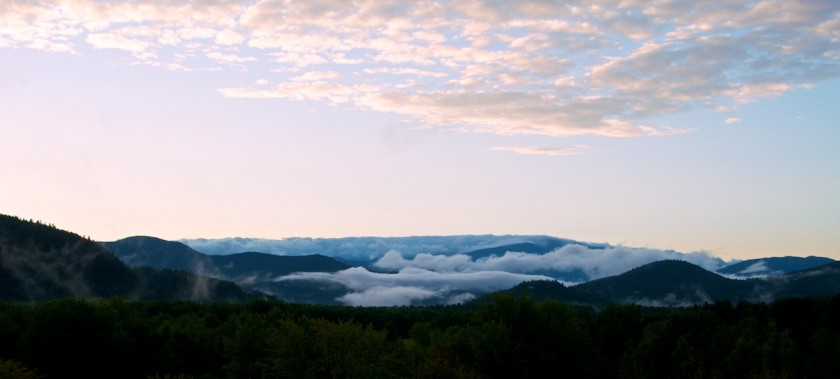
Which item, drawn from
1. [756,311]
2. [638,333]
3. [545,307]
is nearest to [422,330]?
[638,333]

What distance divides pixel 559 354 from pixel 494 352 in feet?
26.0

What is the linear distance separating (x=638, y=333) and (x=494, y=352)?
55.1 m

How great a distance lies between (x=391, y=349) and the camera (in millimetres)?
86938

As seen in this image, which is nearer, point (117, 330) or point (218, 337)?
point (117, 330)

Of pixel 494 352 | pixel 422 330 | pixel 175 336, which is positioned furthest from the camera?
pixel 422 330

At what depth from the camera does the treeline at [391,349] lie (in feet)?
Answer: 230

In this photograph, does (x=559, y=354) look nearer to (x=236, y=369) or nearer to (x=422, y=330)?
(x=236, y=369)

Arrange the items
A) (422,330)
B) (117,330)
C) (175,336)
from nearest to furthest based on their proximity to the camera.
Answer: (117,330), (175,336), (422,330)

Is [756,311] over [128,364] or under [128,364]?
over

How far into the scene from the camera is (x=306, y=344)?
70375mm

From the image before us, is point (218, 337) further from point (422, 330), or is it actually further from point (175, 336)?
point (422, 330)

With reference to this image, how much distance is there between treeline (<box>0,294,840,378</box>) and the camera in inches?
2761

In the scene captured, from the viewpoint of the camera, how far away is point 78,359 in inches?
3359

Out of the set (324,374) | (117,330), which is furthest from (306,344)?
(117,330)
